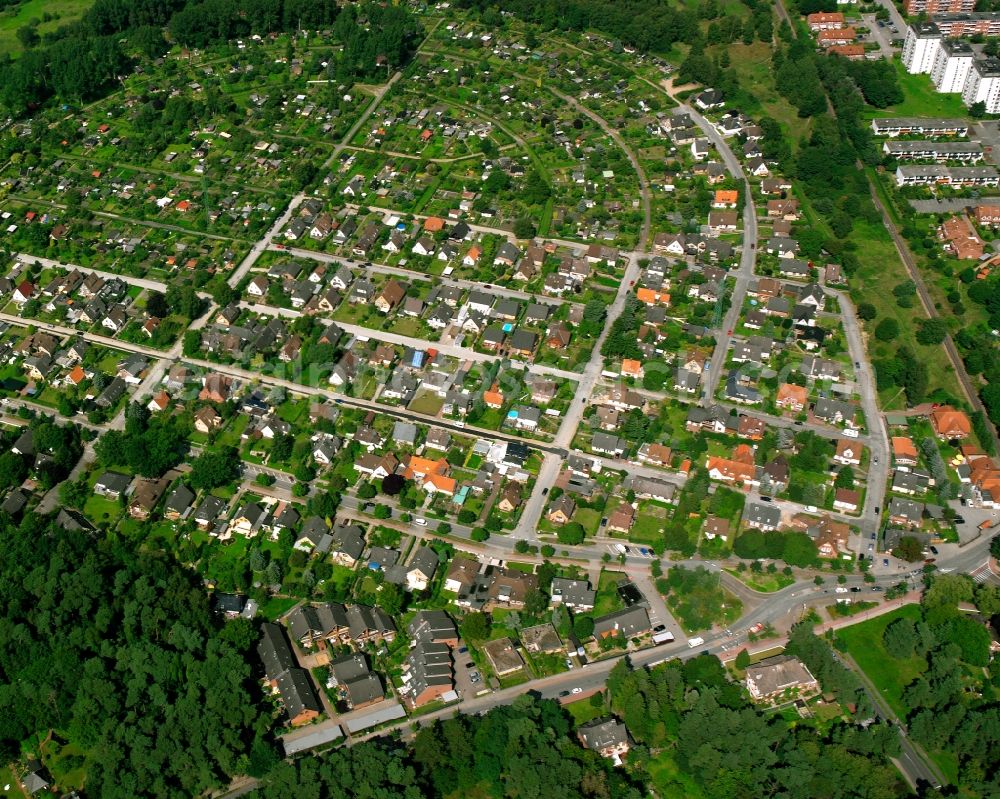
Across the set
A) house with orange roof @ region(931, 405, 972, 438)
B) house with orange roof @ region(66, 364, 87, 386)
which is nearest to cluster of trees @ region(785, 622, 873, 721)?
house with orange roof @ region(931, 405, 972, 438)

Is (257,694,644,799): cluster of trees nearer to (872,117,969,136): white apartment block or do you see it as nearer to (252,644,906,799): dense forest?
(252,644,906,799): dense forest

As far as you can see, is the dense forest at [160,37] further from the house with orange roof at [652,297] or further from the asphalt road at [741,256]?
the house with orange roof at [652,297]

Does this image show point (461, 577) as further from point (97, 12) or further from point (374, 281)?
point (97, 12)

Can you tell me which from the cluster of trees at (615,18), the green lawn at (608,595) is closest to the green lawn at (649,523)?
the green lawn at (608,595)

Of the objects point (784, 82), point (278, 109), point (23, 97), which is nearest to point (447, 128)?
point (278, 109)

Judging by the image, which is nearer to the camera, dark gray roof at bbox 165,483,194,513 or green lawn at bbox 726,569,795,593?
green lawn at bbox 726,569,795,593

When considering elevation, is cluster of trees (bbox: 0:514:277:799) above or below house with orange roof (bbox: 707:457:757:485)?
below
